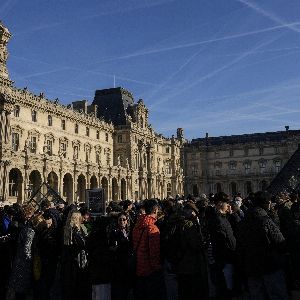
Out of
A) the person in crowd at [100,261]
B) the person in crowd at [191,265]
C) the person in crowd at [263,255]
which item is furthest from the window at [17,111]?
the person in crowd at [263,255]

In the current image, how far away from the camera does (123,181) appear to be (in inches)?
2340

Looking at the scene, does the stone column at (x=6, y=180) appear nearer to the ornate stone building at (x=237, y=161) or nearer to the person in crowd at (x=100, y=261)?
the person in crowd at (x=100, y=261)

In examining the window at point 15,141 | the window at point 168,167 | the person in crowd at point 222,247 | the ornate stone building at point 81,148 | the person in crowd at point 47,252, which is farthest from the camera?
the window at point 168,167

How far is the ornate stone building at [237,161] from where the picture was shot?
3167 inches

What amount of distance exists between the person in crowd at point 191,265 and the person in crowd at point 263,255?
0.80m

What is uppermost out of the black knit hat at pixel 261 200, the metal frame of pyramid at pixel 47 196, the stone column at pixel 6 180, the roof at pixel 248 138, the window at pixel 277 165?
the roof at pixel 248 138

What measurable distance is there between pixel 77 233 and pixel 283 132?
80746 mm

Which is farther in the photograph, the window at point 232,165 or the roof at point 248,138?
the window at point 232,165

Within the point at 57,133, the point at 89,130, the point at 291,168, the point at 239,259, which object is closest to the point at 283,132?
the point at 89,130

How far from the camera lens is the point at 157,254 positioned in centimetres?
703

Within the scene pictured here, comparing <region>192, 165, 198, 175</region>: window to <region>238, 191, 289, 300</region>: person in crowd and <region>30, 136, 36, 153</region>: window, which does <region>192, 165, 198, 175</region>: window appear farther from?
<region>238, 191, 289, 300</region>: person in crowd

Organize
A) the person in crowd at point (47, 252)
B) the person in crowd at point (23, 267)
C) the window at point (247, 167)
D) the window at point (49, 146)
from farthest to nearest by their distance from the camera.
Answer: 1. the window at point (247, 167)
2. the window at point (49, 146)
3. the person in crowd at point (47, 252)
4. the person in crowd at point (23, 267)

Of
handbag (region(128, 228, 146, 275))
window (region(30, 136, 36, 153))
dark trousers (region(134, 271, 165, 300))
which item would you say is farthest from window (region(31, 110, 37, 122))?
dark trousers (region(134, 271, 165, 300))

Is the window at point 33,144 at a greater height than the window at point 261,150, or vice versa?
the window at point 261,150
